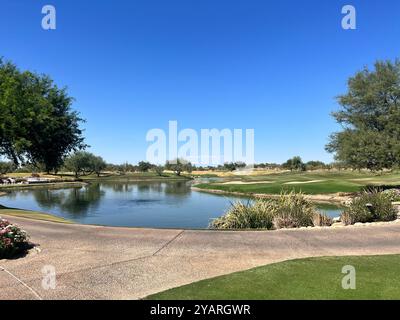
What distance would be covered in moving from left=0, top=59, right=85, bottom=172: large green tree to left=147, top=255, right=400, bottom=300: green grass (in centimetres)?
2102

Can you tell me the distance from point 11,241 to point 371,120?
35.0 metres

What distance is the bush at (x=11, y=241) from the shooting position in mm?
9828

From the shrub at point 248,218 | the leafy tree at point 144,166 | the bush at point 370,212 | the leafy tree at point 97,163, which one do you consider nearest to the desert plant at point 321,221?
the bush at point 370,212

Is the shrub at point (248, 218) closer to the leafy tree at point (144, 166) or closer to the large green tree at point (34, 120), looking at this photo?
the large green tree at point (34, 120)

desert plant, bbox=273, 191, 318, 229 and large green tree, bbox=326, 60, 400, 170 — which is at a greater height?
large green tree, bbox=326, 60, 400, 170

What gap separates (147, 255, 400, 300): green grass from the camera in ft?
22.5

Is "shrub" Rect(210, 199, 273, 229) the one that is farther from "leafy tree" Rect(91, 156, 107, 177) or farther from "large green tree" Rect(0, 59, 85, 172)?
"leafy tree" Rect(91, 156, 107, 177)

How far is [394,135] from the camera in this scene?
113ft

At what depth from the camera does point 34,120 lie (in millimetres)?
26719

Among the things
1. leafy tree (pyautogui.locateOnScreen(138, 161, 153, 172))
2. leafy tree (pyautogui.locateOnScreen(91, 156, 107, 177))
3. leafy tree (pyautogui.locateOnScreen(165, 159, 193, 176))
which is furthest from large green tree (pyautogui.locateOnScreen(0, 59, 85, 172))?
leafy tree (pyautogui.locateOnScreen(138, 161, 153, 172))

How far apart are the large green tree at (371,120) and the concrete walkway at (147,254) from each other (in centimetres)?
2127

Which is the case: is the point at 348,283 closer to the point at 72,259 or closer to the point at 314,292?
the point at 314,292

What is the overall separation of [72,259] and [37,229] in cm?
501

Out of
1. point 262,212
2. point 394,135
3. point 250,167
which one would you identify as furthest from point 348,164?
point 250,167
